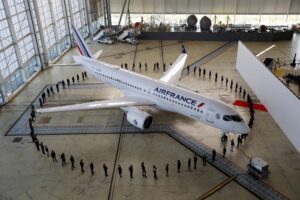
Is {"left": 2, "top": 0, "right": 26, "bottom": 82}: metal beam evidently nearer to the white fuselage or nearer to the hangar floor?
the hangar floor

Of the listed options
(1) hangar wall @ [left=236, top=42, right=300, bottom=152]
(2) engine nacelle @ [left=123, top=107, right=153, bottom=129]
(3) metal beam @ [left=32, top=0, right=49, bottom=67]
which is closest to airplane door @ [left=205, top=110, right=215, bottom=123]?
(2) engine nacelle @ [left=123, top=107, right=153, bottom=129]

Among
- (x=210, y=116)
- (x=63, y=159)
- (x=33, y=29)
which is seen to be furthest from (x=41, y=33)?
(x=210, y=116)

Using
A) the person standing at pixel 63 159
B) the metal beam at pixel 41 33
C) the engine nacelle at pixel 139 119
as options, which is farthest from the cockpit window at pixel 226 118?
the metal beam at pixel 41 33

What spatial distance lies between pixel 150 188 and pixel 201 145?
684cm

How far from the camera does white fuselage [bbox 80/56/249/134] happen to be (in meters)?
24.5

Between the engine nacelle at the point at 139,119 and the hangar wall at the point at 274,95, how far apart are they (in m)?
11.7

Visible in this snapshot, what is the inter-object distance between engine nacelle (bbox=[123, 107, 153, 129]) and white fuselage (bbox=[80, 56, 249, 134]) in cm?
190

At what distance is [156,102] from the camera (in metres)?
29.0

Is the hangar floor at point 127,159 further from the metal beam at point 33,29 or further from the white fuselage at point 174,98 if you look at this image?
the metal beam at point 33,29

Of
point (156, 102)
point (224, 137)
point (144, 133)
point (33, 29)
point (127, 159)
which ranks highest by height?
point (33, 29)

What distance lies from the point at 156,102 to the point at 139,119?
2566 millimetres

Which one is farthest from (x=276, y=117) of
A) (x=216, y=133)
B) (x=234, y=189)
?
(x=234, y=189)

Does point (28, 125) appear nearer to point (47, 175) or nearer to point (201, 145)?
point (47, 175)

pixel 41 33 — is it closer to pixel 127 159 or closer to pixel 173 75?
pixel 173 75
